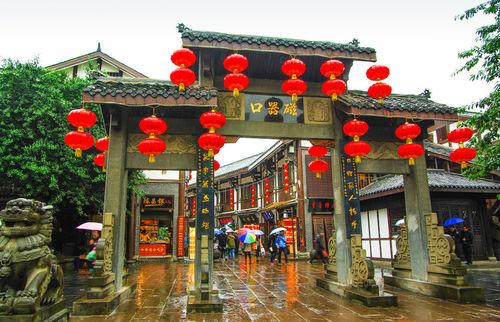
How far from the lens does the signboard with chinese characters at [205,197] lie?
7699mm

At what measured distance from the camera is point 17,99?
43.3 ft

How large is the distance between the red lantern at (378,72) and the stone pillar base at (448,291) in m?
4.76

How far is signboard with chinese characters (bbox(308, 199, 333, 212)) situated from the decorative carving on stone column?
13.7 meters

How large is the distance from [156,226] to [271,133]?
1524 cm

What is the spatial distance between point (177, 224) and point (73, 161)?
9.24 metres

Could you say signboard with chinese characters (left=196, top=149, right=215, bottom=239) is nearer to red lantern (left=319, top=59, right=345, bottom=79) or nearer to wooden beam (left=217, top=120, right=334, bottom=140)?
wooden beam (left=217, top=120, right=334, bottom=140)

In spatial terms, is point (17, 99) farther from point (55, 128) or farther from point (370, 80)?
point (370, 80)

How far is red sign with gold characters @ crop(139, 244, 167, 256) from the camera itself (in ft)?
68.8

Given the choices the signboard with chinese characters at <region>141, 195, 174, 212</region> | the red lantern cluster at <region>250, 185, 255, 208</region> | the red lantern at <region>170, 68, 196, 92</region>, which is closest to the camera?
the red lantern at <region>170, 68, 196, 92</region>

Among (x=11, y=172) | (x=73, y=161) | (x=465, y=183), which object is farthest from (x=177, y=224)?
(x=465, y=183)

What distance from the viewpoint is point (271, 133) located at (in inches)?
338

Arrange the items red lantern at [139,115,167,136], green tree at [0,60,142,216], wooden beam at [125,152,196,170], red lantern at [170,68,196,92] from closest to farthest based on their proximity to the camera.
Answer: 1. red lantern at [139,115,167,136]
2. red lantern at [170,68,196,92]
3. wooden beam at [125,152,196,170]
4. green tree at [0,60,142,216]

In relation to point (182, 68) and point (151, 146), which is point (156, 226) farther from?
point (182, 68)

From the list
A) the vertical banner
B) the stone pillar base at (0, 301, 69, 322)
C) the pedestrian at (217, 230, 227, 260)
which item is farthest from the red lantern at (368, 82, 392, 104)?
the pedestrian at (217, 230, 227, 260)
